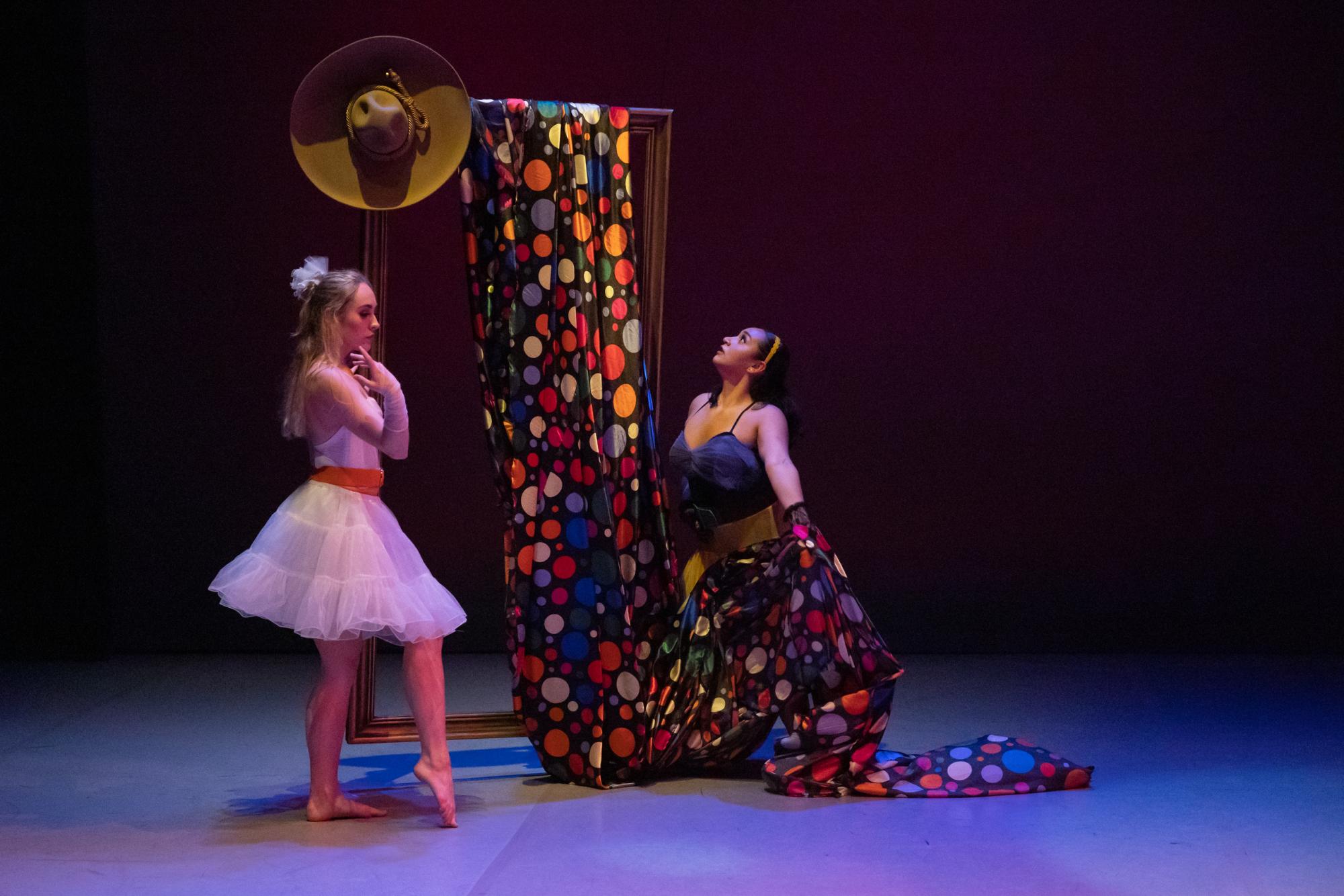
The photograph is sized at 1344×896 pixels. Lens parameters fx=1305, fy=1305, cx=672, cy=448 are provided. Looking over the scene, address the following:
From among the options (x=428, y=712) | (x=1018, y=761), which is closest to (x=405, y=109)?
(x=428, y=712)

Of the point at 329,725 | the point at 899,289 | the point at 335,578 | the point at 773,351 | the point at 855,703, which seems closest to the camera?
the point at 335,578

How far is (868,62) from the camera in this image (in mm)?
6113

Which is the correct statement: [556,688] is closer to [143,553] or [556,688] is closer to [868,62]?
[143,553]

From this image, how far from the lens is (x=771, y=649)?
4.05m

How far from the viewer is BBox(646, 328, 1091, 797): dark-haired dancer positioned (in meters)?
3.87

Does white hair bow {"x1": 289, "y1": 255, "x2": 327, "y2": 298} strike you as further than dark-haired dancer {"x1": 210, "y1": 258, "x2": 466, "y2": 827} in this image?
Yes

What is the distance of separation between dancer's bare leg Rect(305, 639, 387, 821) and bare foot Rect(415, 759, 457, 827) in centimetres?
22

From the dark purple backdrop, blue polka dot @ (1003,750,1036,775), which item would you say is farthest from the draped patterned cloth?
the dark purple backdrop

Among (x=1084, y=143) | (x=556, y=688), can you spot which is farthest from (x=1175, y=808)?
(x=1084, y=143)

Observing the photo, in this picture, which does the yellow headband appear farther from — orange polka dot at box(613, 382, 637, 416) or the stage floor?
the stage floor

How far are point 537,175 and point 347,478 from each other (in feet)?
3.57

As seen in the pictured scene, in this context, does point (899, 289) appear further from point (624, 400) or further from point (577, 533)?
point (577, 533)

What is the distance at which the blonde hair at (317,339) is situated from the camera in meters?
3.53

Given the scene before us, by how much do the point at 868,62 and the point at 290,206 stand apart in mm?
2782
